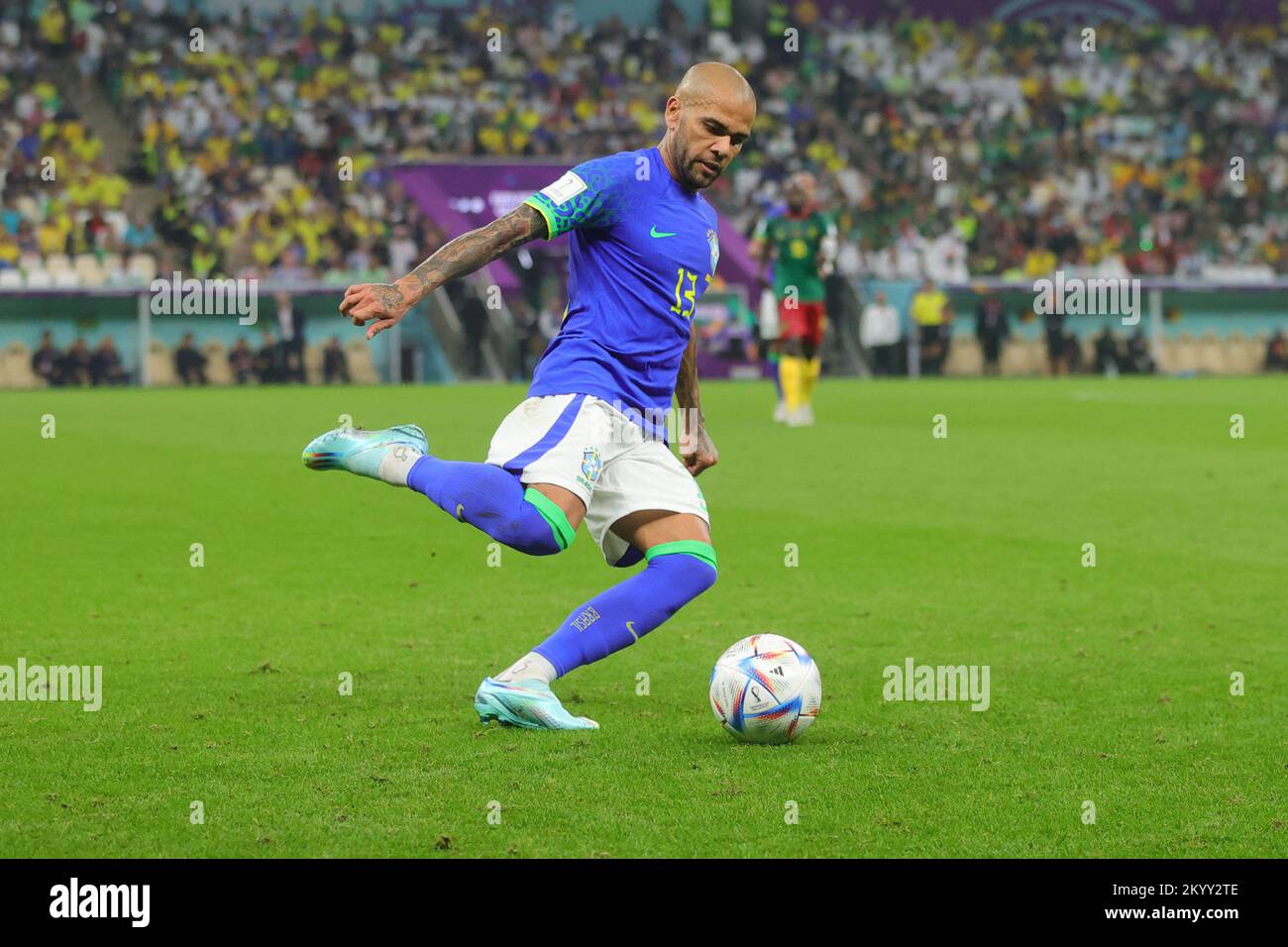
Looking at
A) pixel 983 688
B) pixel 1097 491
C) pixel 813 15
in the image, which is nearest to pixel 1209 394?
pixel 1097 491

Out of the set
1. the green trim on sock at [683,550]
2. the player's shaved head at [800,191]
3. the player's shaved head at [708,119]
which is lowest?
the green trim on sock at [683,550]

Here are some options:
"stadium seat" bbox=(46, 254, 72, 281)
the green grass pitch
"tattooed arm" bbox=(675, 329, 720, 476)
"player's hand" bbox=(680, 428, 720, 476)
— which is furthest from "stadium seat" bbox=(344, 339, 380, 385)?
"player's hand" bbox=(680, 428, 720, 476)

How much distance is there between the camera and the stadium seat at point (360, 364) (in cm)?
2870

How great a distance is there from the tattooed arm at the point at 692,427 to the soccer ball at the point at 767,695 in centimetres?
87

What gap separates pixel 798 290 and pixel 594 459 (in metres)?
13.6

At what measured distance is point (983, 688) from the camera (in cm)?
614

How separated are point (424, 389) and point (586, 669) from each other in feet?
65.7

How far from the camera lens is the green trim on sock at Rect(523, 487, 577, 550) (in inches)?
204

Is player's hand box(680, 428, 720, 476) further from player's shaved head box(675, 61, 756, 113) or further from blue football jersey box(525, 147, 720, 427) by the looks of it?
player's shaved head box(675, 61, 756, 113)

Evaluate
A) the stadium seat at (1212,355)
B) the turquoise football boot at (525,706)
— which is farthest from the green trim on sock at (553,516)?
the stadium seat at (1212,355)

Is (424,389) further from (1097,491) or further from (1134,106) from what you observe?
(1134,106)

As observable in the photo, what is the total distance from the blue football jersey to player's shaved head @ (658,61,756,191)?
12 centimetres

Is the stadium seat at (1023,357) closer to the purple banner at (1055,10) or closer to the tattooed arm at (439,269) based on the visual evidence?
the purple banner at (1055,10)

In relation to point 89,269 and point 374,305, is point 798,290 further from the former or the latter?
point 374,305
